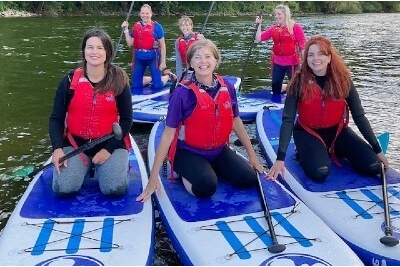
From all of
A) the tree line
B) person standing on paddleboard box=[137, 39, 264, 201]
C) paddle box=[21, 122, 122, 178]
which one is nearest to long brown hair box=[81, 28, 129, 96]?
paddle box=[21, 122, 122, 178]

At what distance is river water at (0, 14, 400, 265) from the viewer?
226 inches

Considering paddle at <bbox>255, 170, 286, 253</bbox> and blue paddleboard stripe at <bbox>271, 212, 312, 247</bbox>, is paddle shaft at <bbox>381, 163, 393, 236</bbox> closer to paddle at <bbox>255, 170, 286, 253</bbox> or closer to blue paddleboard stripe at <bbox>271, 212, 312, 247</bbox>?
blue paddleboard stripe at <bbox>271, 212, 312, 247</bbox>

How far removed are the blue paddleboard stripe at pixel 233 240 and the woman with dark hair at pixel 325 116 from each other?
0.94m

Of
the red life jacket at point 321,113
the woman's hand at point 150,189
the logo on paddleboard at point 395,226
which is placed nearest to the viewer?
the logo on paddleboard at point 395,226

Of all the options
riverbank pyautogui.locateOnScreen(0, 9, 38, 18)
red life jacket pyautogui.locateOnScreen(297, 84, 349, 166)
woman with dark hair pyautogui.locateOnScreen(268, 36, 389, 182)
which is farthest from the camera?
riverbank pyautogui.locateOnScreen(0, 9, 38, 18)

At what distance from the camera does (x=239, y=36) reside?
67.2 feet

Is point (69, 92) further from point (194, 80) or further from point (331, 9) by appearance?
point (331, 9)

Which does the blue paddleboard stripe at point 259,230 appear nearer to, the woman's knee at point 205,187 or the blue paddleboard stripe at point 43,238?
the woman's knee at point 205,187

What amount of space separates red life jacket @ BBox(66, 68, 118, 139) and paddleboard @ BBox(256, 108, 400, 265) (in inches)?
65.1

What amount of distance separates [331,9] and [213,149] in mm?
42372

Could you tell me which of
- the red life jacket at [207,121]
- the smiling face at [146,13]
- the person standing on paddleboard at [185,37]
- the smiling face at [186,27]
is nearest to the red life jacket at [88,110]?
the red life jacket at [207,121]

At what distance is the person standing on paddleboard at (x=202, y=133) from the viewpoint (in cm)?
388

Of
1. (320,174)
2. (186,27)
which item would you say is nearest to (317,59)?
(320,174)

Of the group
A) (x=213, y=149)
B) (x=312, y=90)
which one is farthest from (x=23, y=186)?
(x=312, y=90)
